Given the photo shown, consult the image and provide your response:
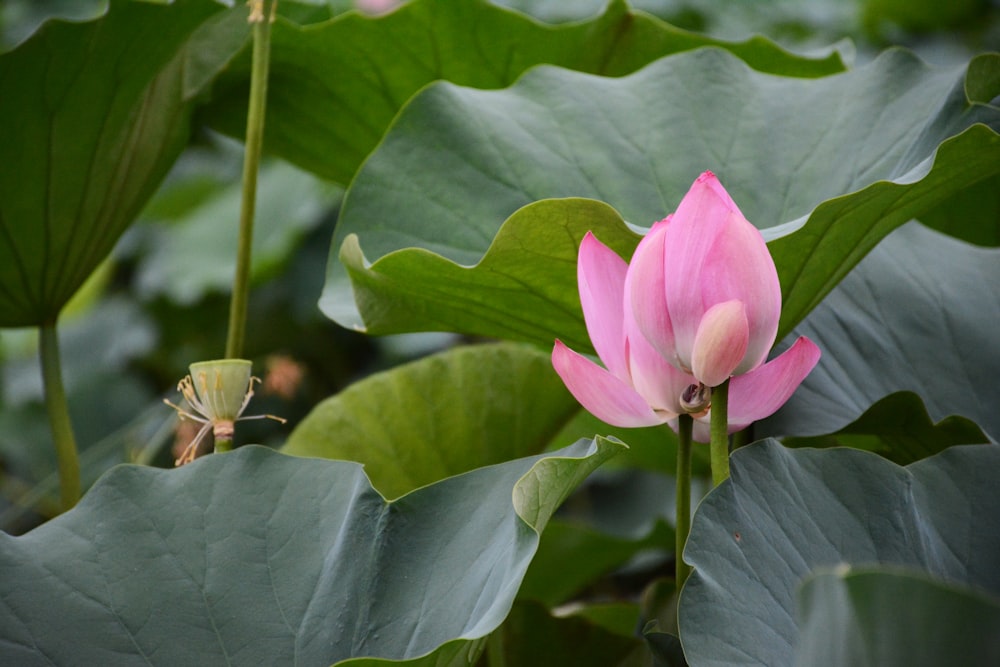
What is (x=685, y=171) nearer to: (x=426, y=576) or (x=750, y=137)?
(x=750, y=137)

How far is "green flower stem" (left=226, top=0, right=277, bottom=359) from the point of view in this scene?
2.57 feet

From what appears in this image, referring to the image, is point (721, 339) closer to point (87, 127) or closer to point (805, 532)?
point (805, 532)

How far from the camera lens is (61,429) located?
0.89m

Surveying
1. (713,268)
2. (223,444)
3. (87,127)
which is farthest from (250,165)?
(713,268)

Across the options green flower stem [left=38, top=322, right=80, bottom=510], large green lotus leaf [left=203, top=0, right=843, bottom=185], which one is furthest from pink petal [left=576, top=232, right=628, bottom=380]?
green flower stem [left=38, top=322, right=80, bottom=510]

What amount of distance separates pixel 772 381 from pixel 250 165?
19.6 inches

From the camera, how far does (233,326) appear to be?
82cm

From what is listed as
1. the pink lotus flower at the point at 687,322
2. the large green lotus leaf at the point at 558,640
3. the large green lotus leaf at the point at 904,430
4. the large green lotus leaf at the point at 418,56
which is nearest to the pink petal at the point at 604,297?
the pink lotus flower at the point at 687,322

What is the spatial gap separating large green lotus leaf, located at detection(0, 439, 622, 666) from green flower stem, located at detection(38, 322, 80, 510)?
0.96 feet

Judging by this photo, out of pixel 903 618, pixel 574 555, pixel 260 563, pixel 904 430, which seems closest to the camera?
pixel 903 618

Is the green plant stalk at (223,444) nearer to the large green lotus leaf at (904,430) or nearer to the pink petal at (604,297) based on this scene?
the pink petal at (604,297)

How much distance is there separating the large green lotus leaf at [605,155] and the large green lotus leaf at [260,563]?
0.50 feet

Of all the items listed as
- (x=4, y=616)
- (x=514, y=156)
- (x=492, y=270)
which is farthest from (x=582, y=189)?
(x=4, y=616)

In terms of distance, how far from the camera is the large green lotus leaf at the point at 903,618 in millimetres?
321
